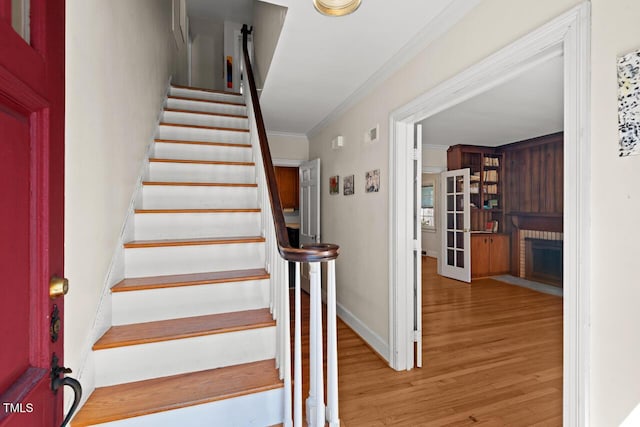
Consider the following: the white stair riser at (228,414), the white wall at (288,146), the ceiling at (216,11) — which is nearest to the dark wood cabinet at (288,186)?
the white wall at (288,146)

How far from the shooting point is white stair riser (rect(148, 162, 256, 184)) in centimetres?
248

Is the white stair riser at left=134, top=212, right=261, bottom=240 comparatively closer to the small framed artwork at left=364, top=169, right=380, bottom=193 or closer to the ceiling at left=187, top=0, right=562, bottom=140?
the small framed artwork at left=364, top=169, right=380, bottom=193

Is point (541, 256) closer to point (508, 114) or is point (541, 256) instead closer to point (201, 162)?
point (508, 114)

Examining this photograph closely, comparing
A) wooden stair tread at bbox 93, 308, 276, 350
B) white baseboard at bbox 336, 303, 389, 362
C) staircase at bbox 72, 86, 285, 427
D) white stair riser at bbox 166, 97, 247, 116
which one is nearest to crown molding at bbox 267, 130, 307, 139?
white stair riser at bbox 166, 97, 247, 116

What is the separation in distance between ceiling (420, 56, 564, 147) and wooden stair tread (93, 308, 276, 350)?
258 centimetres

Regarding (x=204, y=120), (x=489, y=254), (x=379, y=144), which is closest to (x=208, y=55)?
(x=204, y=120)

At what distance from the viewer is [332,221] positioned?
3.90 meters

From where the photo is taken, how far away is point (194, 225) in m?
2.24

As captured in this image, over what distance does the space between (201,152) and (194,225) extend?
0.89 metres

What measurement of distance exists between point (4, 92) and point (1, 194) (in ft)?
0.66

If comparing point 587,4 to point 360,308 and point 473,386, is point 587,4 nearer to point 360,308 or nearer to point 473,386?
point 473,386

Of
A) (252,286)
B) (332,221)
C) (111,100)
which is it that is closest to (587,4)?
(252,286)

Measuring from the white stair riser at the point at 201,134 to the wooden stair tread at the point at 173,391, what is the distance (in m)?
2.23

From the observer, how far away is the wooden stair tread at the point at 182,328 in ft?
4.83
